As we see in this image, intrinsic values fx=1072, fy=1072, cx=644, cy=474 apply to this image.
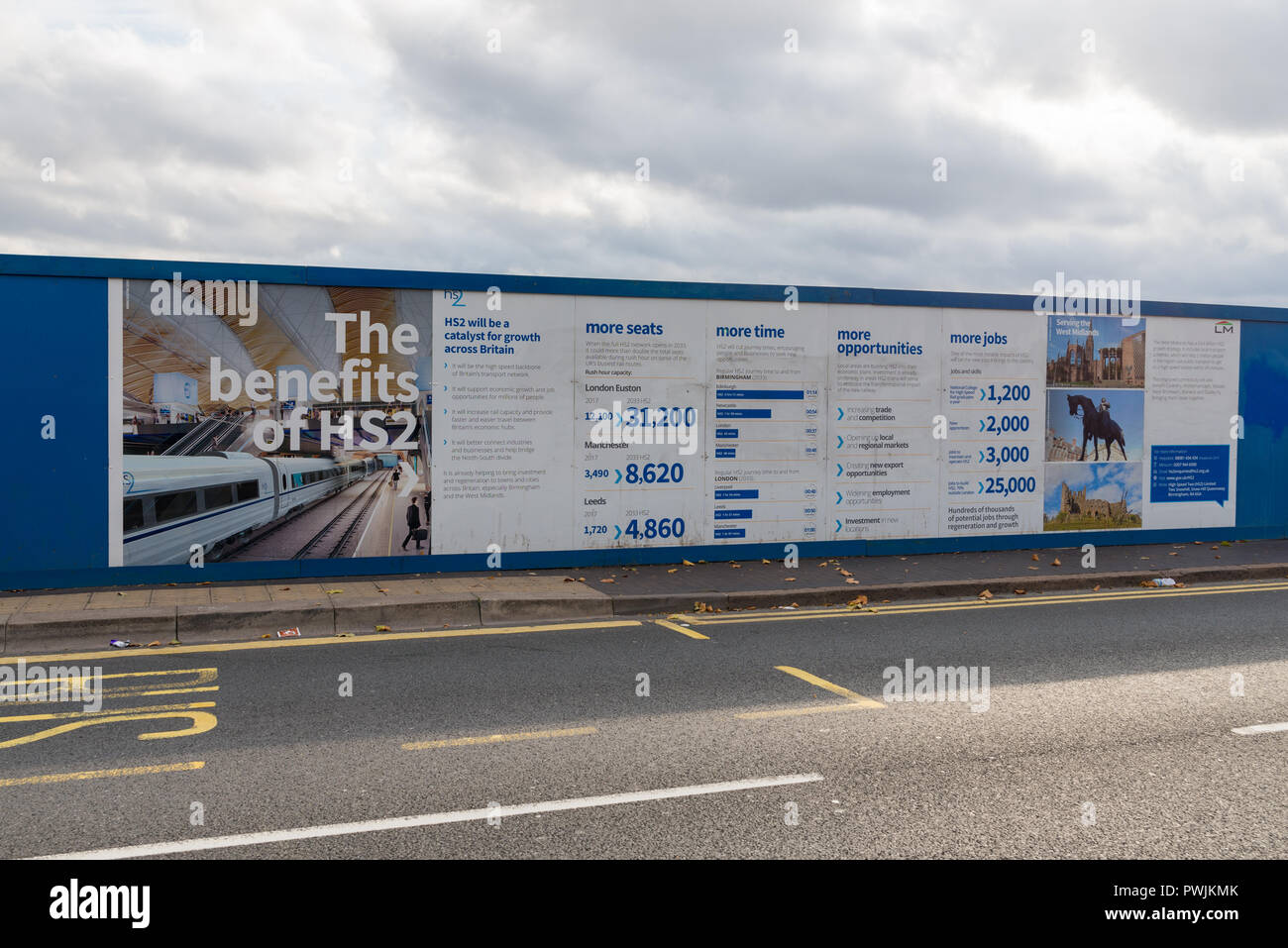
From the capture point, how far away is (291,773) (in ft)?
17.7

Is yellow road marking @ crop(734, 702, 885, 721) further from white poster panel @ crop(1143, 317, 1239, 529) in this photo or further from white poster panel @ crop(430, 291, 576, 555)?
white poster panel @ crop(1143, 317, 1239, 529)

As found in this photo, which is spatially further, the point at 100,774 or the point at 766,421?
the point at 766,421

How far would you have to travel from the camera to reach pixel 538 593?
10.3m

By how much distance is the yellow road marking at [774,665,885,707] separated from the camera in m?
6.95

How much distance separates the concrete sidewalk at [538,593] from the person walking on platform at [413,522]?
474mm

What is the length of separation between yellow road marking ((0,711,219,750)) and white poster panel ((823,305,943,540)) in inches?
336

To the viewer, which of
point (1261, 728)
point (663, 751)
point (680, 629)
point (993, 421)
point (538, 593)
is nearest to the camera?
point (663, 751)

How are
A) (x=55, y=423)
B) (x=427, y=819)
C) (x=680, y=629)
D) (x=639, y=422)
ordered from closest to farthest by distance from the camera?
1. (x=427, y=819)
2. (x=680, y=629)
3. (x=55, y=423)
4. (x=639, y=422)

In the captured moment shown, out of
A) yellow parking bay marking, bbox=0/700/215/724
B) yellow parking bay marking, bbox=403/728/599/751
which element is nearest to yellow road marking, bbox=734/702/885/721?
yellow parking bay marking, bbox=403/728/599/751

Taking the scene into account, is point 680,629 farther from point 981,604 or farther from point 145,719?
point 145,719

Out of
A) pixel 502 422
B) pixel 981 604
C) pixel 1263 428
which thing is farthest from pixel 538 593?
pixel 1263 428

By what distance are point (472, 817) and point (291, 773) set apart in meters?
1.17

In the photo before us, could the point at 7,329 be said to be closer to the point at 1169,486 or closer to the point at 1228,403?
the point at 1169,486

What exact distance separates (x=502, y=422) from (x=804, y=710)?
6.22 m
